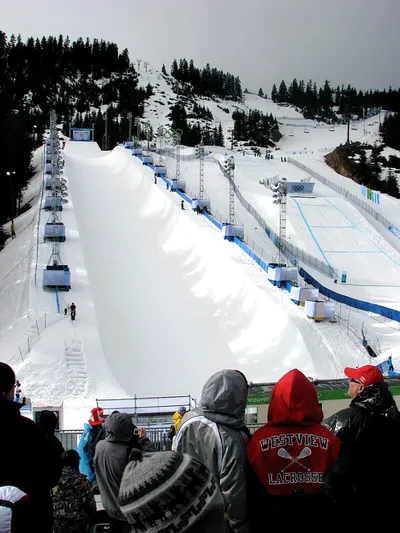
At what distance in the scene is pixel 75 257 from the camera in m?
24.8

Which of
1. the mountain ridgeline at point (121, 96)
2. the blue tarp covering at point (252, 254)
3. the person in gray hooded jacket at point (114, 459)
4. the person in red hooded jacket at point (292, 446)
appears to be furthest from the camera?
the mountain ridgeline at point (121, 96)

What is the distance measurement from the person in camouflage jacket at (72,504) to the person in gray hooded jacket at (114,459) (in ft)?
0.80

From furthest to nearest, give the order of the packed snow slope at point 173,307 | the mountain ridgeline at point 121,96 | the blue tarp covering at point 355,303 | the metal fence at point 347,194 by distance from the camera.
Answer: the mountain ridgeline at point 121,96
the metal fence at point 347,194
the blue tarp covering at point 355,303
the packed snow slope at point 173,307

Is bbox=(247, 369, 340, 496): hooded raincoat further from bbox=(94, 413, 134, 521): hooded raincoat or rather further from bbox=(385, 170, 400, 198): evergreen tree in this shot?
bbox=(385, 170, 400, 198): evergreen tree

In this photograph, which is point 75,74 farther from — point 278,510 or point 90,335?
point 278,510

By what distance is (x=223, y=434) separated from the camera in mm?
2607

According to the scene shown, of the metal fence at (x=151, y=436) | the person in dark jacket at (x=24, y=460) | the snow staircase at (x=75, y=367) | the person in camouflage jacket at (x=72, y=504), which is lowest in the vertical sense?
the snow staircase at (x=75, y=367)

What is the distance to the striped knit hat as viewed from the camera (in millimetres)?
1677

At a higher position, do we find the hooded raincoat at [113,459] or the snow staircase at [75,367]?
the hooded raincoat at [113,459]

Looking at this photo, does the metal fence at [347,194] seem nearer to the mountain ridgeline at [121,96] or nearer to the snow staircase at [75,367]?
the mountain ridgeline at [121,96]

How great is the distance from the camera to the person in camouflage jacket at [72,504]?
3170 millimetres

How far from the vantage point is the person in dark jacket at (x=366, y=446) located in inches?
74.1

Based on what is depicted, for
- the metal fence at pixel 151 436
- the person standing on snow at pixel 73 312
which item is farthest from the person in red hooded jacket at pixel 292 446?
the person standing on snow at pixel 73 312

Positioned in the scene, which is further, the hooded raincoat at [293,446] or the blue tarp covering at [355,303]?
the blue tarp covering at [355,303]
